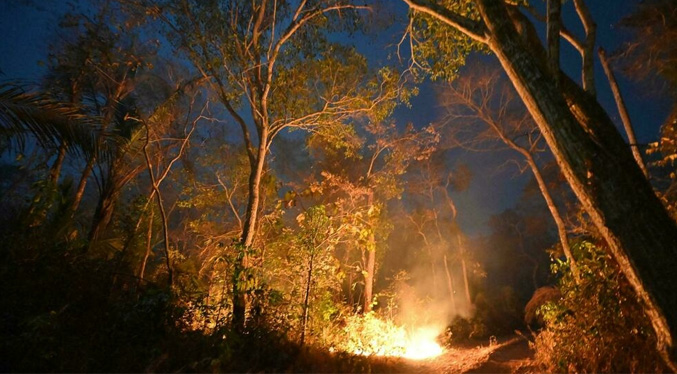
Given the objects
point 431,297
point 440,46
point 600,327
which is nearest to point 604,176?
point 600,327

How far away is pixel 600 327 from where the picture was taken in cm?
460

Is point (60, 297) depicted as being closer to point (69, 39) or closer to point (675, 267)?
point (675, 267)

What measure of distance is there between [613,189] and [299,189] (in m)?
16.1

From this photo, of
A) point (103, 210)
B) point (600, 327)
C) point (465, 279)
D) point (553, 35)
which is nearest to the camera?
point (553, 35)

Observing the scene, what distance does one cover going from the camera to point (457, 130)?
564 inches

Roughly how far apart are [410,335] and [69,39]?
1687 cm

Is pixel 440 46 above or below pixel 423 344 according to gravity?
→ above

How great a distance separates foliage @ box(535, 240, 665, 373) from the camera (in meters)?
4.29

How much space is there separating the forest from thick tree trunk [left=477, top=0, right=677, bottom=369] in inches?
0.8

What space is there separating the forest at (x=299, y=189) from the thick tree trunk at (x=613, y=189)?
0.02 meters

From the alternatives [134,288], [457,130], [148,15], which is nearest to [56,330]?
[134,288]

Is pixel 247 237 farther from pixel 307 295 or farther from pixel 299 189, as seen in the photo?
pixel 299 189

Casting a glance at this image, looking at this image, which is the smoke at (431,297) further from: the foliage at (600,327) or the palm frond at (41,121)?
the palm frond at (41,121)

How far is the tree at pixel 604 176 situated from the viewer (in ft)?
10.6
